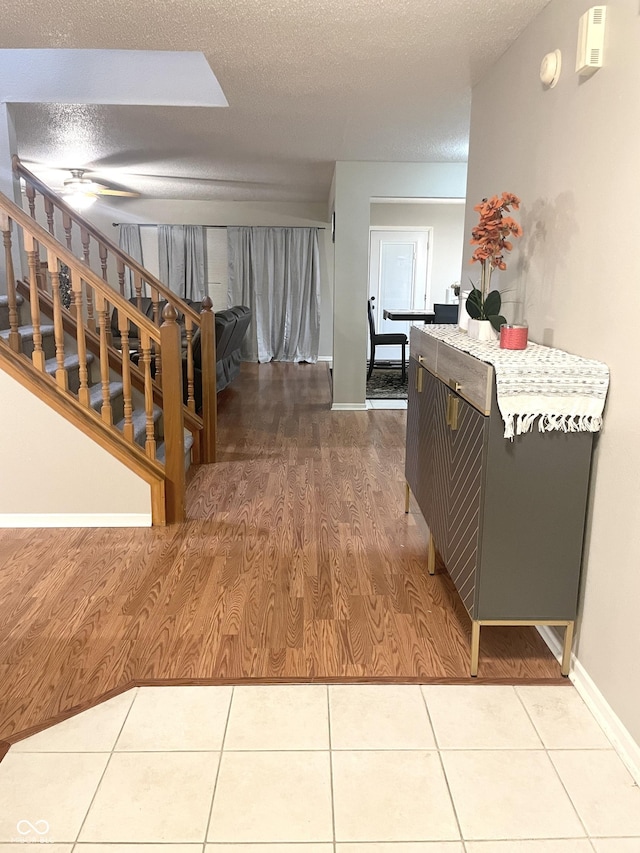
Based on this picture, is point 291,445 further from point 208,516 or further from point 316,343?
point 316,343

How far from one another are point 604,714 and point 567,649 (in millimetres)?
247

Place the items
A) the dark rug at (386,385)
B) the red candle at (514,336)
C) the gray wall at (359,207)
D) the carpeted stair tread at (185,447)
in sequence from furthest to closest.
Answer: the dark rug at (386,385)
the gray wall at (359,207)
the carpeted stair tread at (185,447)
the red candle at (514,336)

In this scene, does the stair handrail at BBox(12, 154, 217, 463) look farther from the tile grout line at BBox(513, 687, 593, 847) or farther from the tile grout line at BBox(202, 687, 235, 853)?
the tile grout line at BBox(513, 687, 593, 847)

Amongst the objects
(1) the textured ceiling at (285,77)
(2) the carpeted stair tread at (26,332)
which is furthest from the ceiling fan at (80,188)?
(2) the carpeted stair tread at (26,332)

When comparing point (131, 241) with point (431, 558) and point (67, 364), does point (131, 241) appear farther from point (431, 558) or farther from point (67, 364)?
point (431, 558)

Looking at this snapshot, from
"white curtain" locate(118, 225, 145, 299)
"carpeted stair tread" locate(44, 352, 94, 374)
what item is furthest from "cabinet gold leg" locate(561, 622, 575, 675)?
"white curtain" locate(118, 225, 145, 299)

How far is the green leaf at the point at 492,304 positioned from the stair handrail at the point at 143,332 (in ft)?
4.93

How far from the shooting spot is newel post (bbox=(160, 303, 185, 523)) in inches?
125

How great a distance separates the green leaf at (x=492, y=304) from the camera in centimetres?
245

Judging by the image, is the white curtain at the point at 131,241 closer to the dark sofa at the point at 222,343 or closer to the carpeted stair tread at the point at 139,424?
the dark sofa at the point at 222,343

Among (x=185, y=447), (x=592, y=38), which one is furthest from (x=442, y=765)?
(x=185, y=447)

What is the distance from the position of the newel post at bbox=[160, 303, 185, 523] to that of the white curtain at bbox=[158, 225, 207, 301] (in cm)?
629

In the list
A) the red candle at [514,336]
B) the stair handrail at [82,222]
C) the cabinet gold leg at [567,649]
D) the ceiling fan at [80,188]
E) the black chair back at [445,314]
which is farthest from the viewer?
the black chair back at [445,314]

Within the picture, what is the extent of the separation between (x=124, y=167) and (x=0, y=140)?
2.31 meters
